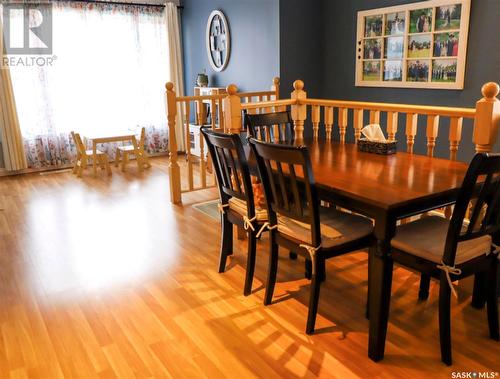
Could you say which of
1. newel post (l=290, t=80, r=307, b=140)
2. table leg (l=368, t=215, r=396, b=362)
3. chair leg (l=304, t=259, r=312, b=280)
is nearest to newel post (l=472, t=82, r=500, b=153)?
table leg (l=368, t=215, r=396, b=362)

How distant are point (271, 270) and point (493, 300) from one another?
1.09 meters

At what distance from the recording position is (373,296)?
1979 millimetres

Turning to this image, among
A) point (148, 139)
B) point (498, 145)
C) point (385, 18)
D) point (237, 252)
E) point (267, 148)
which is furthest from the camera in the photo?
point (148, 139)

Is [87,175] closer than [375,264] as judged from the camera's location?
No

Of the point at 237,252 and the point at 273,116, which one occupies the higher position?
the point at 273,116

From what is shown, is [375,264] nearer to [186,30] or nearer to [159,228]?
[159,228]

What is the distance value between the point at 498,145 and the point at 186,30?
480 centimetres

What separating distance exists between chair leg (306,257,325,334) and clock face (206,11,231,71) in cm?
440

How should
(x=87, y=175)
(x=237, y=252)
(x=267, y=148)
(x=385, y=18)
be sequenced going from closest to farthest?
(x=267, y=148) < (x=237, y=252) < (x=385, y=18) < (x=87, y=175)

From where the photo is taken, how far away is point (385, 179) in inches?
84.3

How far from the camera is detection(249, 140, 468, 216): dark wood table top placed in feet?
6.19

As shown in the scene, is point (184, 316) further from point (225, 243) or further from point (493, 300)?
point (493, 300)

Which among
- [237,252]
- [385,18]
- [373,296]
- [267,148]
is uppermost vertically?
[385,18]

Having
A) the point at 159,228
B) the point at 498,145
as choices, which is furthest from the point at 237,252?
the point at 498,145
